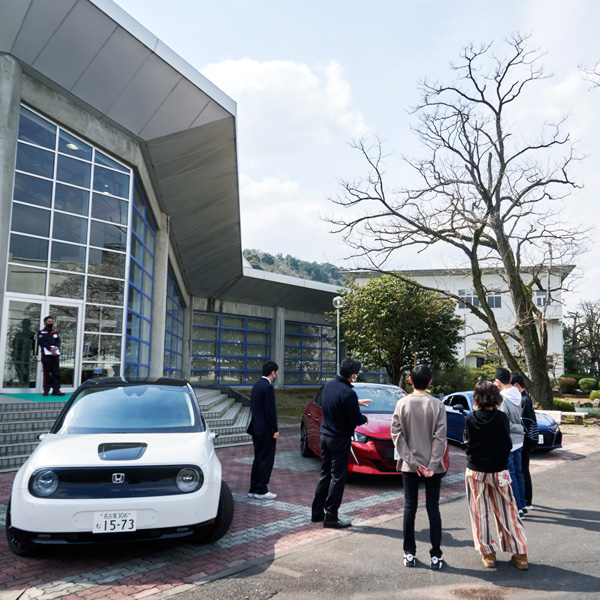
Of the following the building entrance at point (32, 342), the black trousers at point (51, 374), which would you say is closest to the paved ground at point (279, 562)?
the black trousers at point (51, 374)

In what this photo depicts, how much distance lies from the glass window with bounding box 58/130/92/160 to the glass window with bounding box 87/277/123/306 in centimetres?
306

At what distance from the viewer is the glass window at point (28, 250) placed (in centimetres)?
1174

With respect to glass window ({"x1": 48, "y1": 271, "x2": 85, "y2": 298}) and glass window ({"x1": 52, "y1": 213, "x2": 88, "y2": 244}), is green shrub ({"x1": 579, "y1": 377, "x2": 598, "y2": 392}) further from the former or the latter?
glass window ({"x1": 52, "y1": 213, "x2": 88, "y2": 244})

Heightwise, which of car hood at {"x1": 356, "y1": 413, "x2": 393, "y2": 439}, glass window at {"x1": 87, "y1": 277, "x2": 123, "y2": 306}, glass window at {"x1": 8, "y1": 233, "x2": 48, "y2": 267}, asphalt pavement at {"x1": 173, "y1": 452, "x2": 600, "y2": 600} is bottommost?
asphalt pavement at {"x1": 173, "y1": 452, "x2": 600, "y2": 600}

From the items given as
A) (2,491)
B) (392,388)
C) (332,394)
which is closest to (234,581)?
(332,394)

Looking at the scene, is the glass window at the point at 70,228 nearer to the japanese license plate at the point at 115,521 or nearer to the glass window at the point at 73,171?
the glass window at the point at 73,171

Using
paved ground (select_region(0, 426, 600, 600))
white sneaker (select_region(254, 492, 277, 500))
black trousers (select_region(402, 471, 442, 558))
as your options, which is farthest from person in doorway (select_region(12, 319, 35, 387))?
black trousers (select_region(402, 471, 442, 558))

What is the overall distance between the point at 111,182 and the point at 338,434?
10.6 metres

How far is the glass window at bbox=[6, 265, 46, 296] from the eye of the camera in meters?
11.8

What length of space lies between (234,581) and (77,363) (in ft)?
32.8

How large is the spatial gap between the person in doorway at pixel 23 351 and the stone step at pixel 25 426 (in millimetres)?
2604

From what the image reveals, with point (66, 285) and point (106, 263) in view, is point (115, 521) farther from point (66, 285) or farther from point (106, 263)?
point (106, 263)

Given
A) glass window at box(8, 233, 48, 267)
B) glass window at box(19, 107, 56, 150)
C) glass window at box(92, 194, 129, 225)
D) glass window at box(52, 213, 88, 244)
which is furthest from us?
glass window at box(92, 194, 129, 225)

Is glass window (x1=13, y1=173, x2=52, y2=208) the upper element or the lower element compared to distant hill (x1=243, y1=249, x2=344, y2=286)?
lower
